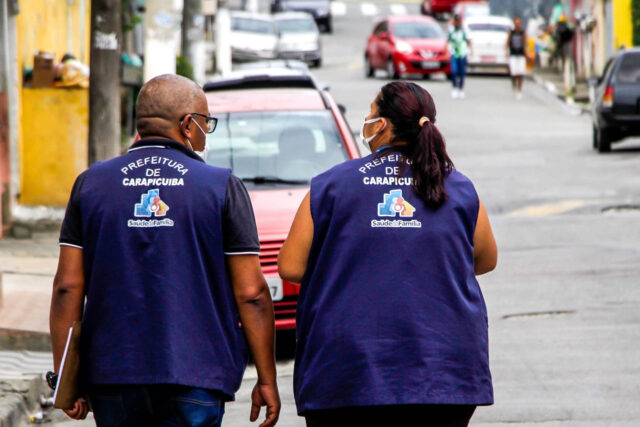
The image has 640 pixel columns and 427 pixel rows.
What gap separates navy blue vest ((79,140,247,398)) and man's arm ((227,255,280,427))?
6 centimetres

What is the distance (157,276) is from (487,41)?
34.8m

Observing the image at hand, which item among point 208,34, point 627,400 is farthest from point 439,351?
point 208,34

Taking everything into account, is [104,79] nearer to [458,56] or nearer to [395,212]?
[395,212]

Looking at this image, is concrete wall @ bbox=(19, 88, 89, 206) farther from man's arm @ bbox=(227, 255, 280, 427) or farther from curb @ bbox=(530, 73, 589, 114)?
curb @ bbox=(530, 73, 589, 114)

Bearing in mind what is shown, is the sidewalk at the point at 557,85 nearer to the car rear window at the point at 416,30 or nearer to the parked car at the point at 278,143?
the car rear window at the point at 416,30

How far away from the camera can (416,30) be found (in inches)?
1449

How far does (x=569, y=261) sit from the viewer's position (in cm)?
1243

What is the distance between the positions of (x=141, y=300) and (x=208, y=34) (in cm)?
3793

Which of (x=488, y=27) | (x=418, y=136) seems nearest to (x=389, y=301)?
(x=418, y=136)

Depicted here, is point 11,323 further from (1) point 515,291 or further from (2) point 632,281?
(2) point 632,281

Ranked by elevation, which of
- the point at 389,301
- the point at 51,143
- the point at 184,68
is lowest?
the point at 51,143

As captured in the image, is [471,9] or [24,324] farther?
[471,9]

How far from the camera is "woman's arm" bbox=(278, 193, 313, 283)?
4.06 m

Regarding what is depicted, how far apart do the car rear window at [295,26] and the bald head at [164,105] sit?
38.4 m
